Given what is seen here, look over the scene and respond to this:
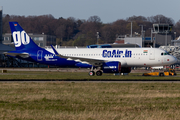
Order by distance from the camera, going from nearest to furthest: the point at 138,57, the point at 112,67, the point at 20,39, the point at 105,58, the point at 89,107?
the point at 89,107, the point at 112,67, the point at 138,57, the point at 105,58, the point at 20,39

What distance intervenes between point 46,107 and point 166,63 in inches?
1288

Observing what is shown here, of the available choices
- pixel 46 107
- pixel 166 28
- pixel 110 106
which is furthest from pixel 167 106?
pixel 166 28

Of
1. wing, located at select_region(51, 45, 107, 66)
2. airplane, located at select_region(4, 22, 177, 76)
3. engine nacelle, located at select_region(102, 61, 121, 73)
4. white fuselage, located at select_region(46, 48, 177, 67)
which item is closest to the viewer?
engine nacelle, located at select_region(102, 61, 121, 73)

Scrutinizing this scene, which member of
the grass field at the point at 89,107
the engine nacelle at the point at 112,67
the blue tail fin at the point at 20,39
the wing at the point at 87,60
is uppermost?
the blue tail fin at the point at 20,39

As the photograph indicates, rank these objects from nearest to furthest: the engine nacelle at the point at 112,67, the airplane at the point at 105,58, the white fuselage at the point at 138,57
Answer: the engine nacelle at the point at 112,67, the airplane at the point at 105,58, the white fuselage at the point at 138,57

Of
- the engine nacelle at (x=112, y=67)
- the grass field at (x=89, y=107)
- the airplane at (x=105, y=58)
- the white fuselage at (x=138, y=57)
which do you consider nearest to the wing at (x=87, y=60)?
the airplane at (x=105, y=58)

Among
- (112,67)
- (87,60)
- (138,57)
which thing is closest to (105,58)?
(87,60)

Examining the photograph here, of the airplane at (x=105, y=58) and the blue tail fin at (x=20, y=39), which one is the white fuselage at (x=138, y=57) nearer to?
Answer: the airplane at (x=105, y=58)

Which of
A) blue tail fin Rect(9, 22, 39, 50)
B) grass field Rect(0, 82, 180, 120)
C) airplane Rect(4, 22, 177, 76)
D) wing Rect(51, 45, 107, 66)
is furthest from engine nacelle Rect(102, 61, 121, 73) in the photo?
grass field Rect(0, 82, 180, 120)

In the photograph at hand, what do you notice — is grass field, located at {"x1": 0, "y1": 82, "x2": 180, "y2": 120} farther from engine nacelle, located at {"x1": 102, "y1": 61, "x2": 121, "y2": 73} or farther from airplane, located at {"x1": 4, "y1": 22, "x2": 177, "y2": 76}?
airplane, located at {"x1": 4, "y1": 22, "x2": 177, "y2": 76}

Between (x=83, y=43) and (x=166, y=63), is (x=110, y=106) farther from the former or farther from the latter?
(x=83, y=43)

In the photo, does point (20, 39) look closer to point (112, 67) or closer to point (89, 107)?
point (112, 67)

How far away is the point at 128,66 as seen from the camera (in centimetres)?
4525

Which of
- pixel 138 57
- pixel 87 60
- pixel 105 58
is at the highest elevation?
pixel 138 57
